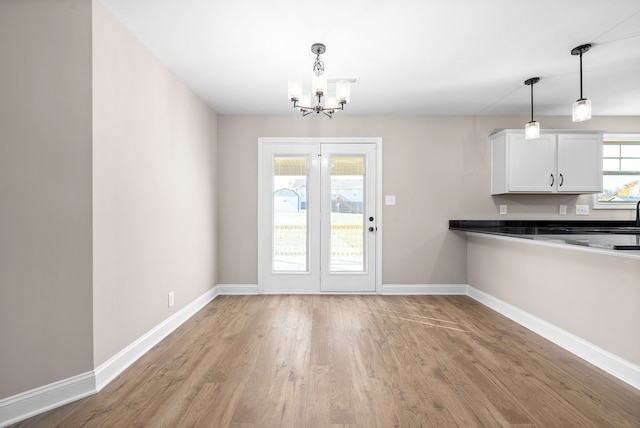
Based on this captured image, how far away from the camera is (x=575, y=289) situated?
104 inches

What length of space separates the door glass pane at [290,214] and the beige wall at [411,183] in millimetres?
302

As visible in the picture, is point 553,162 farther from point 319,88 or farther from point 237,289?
point 237,289

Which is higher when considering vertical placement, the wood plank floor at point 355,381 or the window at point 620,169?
the window at point 620,169

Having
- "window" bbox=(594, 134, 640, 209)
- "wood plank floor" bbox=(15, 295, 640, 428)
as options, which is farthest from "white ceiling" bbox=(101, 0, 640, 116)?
"wood plank floor" bbox=(15, 295, 640, 428)

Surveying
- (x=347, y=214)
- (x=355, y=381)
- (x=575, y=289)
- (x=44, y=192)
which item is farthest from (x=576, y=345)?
(x=44, y=192)

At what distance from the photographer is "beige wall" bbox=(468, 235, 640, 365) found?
7.30ft

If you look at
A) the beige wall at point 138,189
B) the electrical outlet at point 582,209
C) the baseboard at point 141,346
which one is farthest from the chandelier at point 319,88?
the electrical outlet at point 582,209

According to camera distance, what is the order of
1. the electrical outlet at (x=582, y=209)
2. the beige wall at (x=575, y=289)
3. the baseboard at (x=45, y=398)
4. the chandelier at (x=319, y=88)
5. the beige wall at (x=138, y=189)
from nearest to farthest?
the baseboard at (x=45, y=398) < the beige wall at (x=138, y=189) < the beige wall at (x=575, y=289) < the chandelier at (x=319, y=88) < the electrical outlet at (x=582, y=209)

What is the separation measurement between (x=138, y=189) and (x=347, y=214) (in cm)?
266

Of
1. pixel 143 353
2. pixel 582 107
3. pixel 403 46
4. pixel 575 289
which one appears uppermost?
pixel 403 46

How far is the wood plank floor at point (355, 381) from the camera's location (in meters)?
1.79

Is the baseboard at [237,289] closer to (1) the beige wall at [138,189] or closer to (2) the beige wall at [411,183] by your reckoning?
(2) the beige wall at [411,183]

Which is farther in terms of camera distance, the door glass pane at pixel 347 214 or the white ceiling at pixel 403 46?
the door glass pane at pixel 347 214

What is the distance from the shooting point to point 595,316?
97.3 inches
